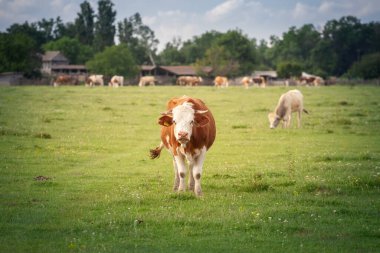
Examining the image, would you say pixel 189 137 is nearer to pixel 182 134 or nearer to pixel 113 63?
pixel 182 134

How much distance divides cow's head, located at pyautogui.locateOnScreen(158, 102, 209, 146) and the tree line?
89.3m

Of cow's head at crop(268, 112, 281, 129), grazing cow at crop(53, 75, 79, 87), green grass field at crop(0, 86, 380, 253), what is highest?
grazing cow at crop(53, 75, 79, 87)

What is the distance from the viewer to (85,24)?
543 ft

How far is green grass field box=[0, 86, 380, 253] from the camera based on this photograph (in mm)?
9641

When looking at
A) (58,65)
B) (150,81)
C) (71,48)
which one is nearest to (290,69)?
(150,81)

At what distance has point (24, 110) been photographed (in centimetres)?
3616

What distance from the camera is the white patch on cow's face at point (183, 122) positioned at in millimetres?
12906

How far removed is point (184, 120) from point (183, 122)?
0.21ft

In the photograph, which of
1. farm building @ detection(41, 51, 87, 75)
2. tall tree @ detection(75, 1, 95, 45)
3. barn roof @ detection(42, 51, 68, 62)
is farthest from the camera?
tall tree @ detection(75, 1, 95, 45)

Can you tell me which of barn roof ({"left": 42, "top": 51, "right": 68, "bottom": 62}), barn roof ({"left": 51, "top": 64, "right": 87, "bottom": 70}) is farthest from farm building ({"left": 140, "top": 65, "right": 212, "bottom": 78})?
barn roof ({"left": 42, "top": 51, "right": 68, "bottom": 62})

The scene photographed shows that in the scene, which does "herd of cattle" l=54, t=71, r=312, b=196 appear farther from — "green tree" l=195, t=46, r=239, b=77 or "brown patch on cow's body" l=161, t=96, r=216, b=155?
"green tree" l=195, t=46, r=239, b=77

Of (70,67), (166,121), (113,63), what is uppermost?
(113,63)

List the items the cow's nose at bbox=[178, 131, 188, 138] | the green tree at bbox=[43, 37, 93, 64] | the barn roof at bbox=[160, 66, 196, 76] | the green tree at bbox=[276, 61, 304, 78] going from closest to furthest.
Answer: the cow's nose at bbox=[178, 131, 188, 138]
the green tree at bbox=[276, 61, 304, 78]
the barn roof at bbox=[160, 66, 196, 76]
the green tree at bbox=[43, 37, 93, 64]

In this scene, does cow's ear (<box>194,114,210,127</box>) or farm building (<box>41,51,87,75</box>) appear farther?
farm building (<box>41,51,87,75</box>)
